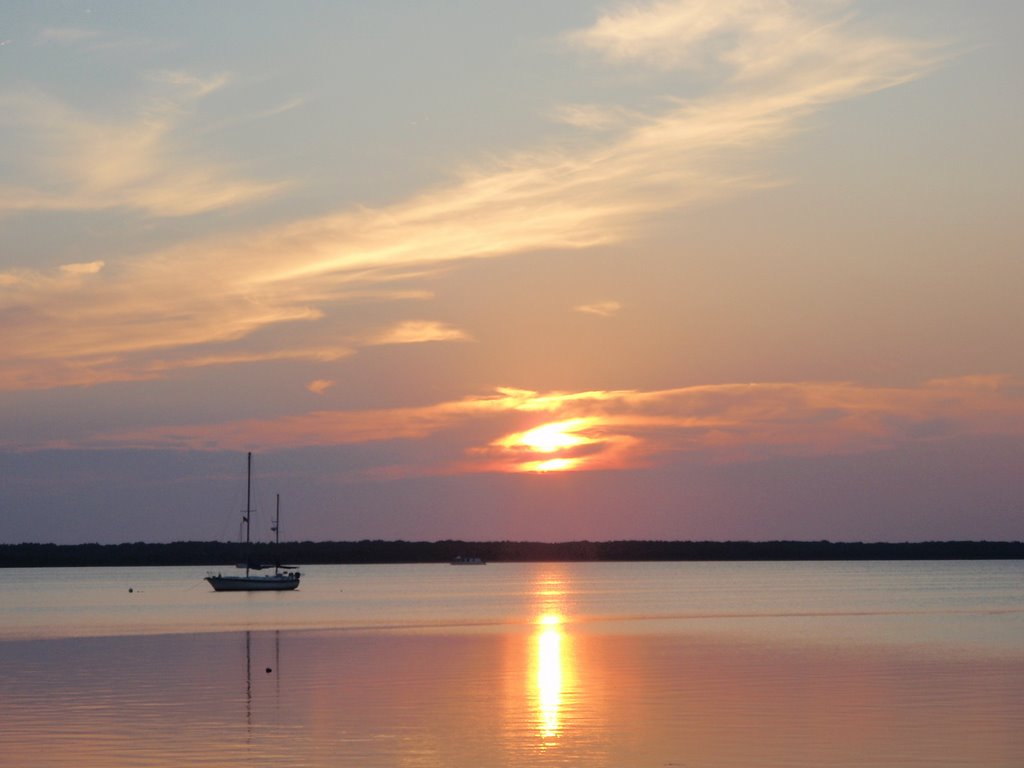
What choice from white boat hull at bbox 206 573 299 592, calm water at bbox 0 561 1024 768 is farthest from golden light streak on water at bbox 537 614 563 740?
white boat hull at bbox 206 573 299 592

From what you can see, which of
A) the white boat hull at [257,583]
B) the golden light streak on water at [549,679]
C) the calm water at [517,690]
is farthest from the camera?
the white boat hull at [257,583]

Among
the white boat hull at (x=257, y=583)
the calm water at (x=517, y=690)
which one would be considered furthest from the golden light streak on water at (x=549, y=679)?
the white boat hull at (x=257, y=583)

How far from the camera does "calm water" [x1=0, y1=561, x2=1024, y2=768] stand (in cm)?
2870

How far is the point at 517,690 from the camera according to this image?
39875mm

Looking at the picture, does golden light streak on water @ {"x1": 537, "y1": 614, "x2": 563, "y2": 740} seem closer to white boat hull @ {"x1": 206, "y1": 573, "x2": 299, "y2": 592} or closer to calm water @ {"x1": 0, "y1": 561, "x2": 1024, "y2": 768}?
calm water @ {"x1": 0, "y1": 561, "x2": 1024, "y2": 768}

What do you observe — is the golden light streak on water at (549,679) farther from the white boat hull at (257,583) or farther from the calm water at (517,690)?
the white boat hull at (257,583)

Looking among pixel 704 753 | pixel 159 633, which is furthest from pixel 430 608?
pixel 704 753

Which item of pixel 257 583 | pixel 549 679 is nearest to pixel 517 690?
pixel 549 679

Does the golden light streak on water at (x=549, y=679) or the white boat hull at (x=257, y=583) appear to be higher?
the white boat hull at (x=257, y=583)

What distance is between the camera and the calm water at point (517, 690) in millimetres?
28703

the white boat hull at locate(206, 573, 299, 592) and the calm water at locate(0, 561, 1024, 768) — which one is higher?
the white boat hull at locate(206, 573, 299, 592)

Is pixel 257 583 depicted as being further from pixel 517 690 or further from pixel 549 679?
pixel 517 690

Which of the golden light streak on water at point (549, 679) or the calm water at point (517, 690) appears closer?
the calm water at point (517, 690)

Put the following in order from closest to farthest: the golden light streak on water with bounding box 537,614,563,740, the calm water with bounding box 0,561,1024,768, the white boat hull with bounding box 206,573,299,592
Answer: the calm water with bounding box 0,561,1024,768, the golden light streak on water with bounding box 537,614,563,740, the white boat hull with bounding box 206,573,299,592
